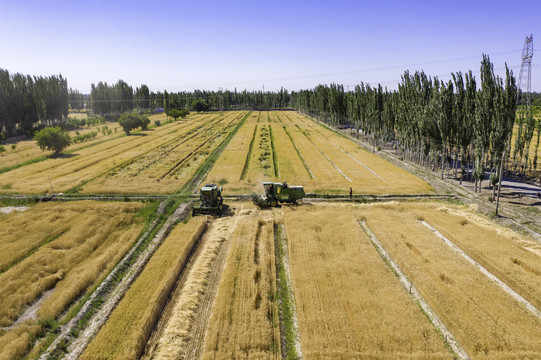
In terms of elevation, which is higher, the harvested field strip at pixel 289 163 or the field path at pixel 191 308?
the harvested field strip at pixel 289 163

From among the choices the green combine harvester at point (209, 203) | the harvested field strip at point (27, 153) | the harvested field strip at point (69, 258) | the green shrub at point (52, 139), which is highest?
the green shrub at point (52, 139)

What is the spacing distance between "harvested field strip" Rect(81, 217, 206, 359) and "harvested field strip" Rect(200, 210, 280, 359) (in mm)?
3104

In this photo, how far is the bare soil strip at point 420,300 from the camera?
1436 cm

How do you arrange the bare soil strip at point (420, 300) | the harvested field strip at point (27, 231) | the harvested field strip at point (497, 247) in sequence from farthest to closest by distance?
the harvested field strip at point (27, 231)
the harvested field strip at point (497, 247)
the bare soil strip at point (420, 300)

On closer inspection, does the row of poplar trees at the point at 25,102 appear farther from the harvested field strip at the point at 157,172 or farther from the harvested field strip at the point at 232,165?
the harvested field strip at the point at 232,165

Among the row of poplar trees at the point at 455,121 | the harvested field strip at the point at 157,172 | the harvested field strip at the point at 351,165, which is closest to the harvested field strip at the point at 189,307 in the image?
the harvested field strip at the point at 157,172

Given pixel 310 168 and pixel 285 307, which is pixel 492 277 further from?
pixel 310 168

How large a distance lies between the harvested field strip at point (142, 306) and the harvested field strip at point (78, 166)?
998 inches

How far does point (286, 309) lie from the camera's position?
1723cm

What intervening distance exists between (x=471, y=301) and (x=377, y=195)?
20081 millimetres

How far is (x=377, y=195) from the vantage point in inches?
1443

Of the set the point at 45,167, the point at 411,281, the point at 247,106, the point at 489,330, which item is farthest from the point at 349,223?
the point at 247,106

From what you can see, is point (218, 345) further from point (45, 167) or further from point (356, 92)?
point (356, 92)

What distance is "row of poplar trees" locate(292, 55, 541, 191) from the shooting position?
113 ft
